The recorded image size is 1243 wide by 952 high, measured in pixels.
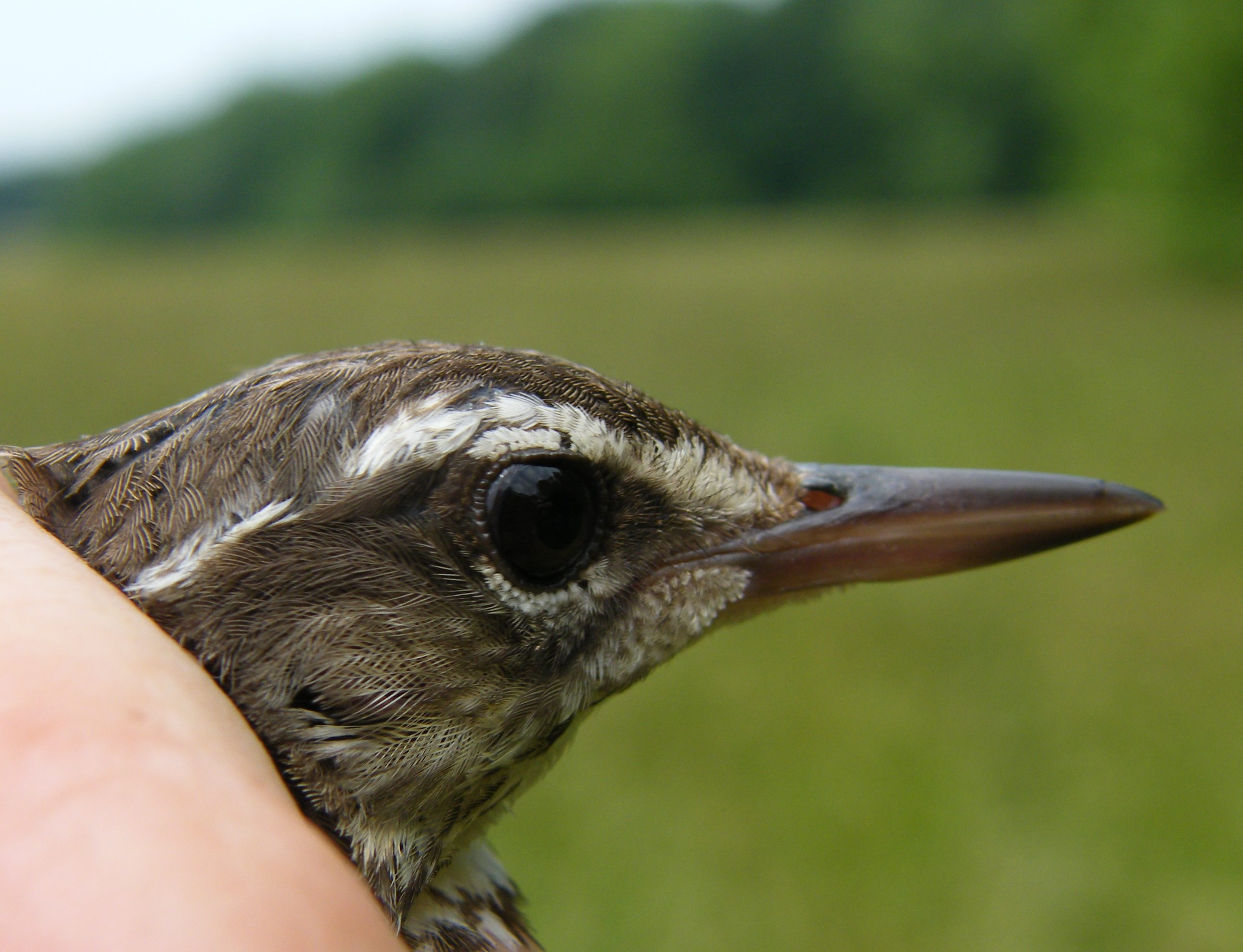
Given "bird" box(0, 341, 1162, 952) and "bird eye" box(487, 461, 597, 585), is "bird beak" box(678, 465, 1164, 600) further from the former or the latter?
"bird eye" box(487, 461, 597, 585)

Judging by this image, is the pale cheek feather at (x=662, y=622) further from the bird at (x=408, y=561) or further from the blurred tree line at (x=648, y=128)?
the blurred tree line at (x=648, y=128)

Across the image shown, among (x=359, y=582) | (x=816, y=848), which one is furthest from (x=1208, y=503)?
(x=359, y=582)

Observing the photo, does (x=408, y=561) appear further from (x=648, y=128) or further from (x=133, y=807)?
(x=648, y=128)

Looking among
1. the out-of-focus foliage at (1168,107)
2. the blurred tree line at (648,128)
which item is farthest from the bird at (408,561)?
the blurred tree line at (648,128)

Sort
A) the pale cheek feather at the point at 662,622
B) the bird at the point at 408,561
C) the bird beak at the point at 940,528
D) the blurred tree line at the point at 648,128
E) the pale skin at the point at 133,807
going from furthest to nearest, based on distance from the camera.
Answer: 1. the blurred tree line at the point at 648,128
2. the bird beak at the point at 940,528
3. the pale cheek feather at the point at 662,622
4. the bird at the point at 408,561
5. the pale skin at the point at 133,807

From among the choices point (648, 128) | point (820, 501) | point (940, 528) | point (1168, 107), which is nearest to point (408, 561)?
point (820, 501)

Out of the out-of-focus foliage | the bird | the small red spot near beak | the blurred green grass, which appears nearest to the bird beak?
the small red spot near beak

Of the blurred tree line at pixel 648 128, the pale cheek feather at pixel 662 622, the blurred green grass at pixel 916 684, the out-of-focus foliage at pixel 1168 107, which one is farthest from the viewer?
the blurred tree line at pixel 648 128
